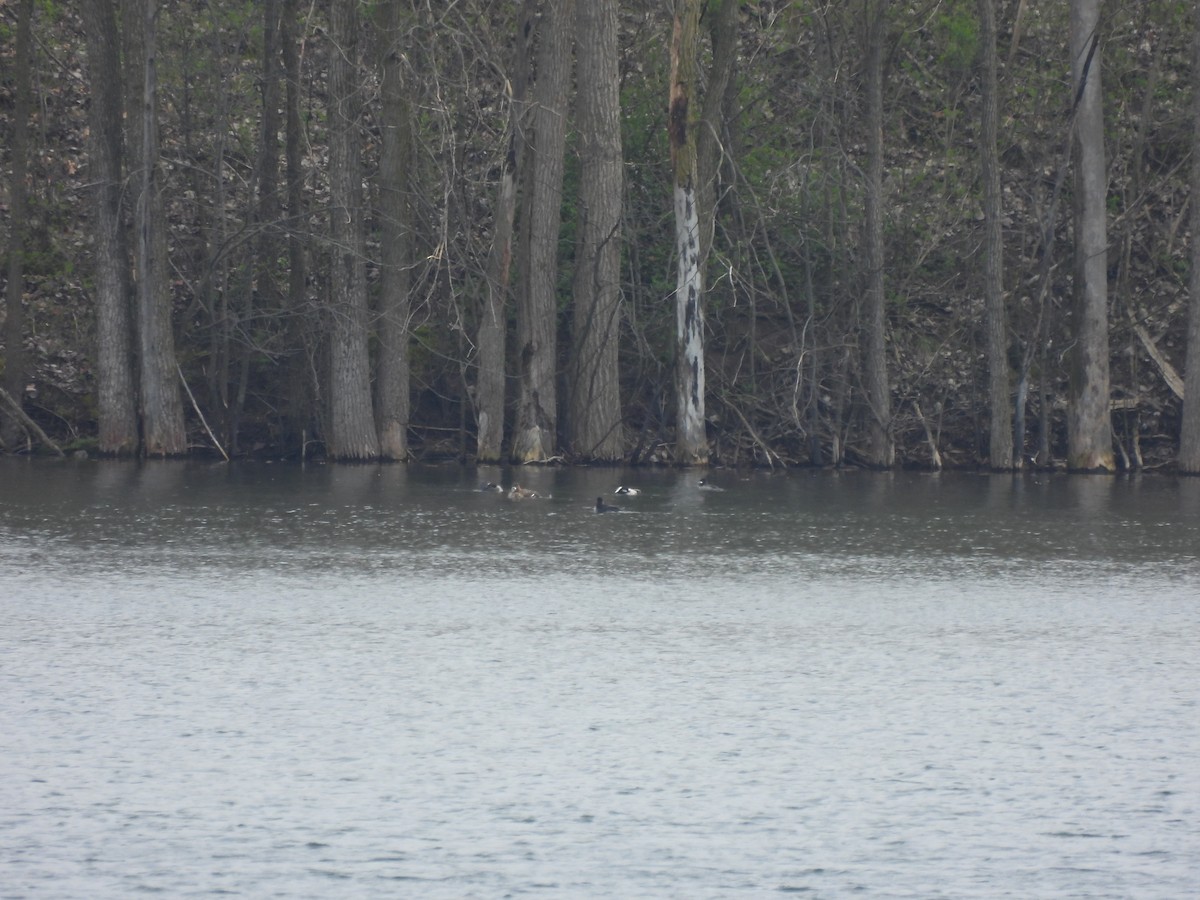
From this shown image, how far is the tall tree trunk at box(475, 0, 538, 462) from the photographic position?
88.4 ft

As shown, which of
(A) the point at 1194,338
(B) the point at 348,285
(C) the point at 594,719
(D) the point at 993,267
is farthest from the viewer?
(B) the point at 348,285

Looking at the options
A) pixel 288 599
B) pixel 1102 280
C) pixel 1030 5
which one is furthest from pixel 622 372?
pixel 288 599

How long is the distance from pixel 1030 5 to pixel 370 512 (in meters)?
20.7

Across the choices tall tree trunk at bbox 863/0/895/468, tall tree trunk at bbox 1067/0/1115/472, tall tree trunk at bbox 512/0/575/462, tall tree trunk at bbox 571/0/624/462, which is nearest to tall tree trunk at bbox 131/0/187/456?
tall tree trunk at bbox 512/0/575/462

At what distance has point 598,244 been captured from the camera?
2742cm

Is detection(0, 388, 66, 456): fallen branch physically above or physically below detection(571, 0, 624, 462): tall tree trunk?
below

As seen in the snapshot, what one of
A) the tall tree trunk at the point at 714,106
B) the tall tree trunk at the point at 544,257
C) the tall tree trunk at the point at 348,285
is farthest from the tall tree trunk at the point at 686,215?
the tall tree trunk at the point at 348,285

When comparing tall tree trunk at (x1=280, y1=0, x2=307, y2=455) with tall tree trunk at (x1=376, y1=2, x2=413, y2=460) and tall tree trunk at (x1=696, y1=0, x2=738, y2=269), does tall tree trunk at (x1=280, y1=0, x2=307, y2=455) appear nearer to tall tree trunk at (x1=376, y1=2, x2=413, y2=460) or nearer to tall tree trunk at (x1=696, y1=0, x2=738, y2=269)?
tall tree trunk at (x1=376, y1=2, x2=413, y2=460)

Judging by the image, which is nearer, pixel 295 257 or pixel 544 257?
pixel 544 257

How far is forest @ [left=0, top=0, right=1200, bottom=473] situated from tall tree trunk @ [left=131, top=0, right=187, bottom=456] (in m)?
0.07

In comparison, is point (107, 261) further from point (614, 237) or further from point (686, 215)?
point (686, 215)

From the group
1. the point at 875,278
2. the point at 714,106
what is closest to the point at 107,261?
the point at 714,106

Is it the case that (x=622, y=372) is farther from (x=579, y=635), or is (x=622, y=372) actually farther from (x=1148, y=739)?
(x=1148, y=739)

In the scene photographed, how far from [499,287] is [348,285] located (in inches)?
106
